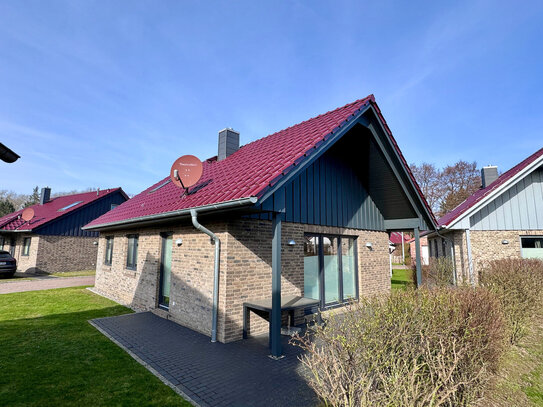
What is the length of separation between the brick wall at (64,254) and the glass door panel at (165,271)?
14530 mm

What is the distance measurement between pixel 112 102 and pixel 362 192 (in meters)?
9.83

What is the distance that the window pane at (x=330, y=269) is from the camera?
849 centimetres

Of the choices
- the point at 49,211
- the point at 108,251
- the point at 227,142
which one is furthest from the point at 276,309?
the point at 49,211

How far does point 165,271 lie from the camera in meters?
8.42

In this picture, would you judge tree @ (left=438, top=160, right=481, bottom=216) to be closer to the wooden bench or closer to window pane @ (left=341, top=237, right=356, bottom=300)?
window pane @ (left=341, top=237, right=356, bottom=300)

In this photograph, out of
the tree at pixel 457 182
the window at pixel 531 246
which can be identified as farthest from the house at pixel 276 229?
the tree at pixel 457 182

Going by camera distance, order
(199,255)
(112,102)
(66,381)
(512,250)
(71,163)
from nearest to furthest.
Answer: (66,381)
(199,255)
(112,102)
(512,250)
(71,163)

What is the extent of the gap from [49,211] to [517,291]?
2847 centimetres

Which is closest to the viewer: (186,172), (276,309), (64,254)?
(276,309)

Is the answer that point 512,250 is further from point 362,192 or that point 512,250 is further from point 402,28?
point 402,28

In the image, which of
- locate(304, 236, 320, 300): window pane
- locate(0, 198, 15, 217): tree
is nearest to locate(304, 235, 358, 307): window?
locate(304, 236, 320, 300): window pane

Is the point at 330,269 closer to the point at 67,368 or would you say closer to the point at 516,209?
the point at 67,368

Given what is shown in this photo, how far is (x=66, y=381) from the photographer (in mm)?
4379

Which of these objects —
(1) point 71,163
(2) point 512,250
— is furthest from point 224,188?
(1) point 71,163
